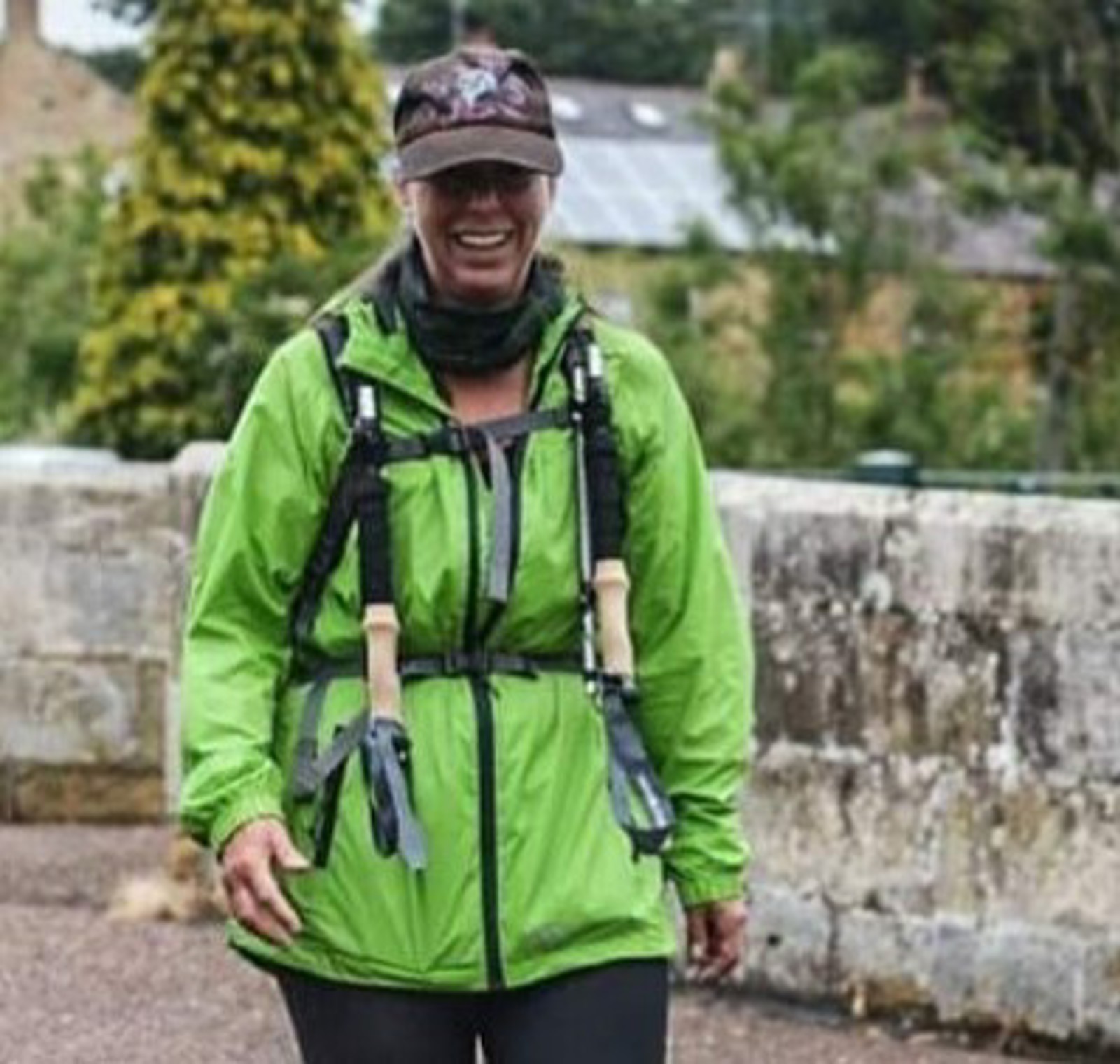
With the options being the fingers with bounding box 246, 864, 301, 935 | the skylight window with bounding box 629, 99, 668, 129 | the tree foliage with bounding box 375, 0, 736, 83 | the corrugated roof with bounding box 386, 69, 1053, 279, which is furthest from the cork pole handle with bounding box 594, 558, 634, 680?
the tree foliage with bounding box 375, 0, 736, 83

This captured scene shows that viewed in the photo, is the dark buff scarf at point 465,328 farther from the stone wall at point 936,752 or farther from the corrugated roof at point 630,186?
the corrugated roof at point 630,186

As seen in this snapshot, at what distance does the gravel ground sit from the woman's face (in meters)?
3.51

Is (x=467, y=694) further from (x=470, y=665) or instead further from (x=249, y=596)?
(x=249, y=596)

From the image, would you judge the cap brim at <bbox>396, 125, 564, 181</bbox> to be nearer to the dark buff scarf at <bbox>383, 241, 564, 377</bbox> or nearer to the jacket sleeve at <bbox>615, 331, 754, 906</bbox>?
the dark buff scarf at <bbox>383, 241, 564, 377</bbox>

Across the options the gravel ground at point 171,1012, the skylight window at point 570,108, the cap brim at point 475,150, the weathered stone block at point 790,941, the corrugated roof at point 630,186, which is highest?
the skylight window at point 570,108

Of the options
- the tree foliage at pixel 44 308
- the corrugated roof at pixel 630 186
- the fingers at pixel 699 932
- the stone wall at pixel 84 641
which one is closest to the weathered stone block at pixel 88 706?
the stone wall at pixel 84 641

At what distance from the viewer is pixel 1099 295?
19.0m

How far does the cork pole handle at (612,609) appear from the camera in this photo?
11.9 ft

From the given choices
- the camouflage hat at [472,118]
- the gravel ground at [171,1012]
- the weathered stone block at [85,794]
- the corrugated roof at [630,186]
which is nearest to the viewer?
the camouflage hat at [472,118]

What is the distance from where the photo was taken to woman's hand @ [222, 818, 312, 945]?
3.54m

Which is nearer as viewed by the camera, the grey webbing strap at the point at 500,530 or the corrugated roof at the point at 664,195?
the grey webbing strap at the point at 500,530

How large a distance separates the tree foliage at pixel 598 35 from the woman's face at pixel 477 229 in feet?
199

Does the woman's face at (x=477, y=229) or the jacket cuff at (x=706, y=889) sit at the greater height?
the woman's face at (x=477, y=229)

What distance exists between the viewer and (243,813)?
3580 mm
